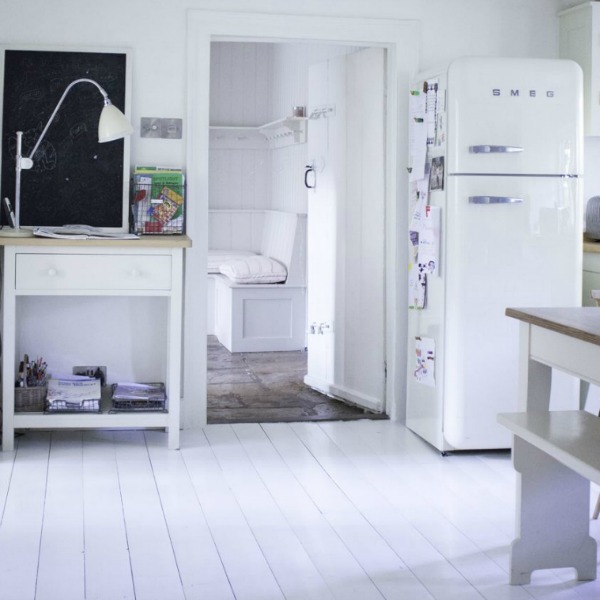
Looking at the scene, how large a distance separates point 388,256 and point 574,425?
2.29 m

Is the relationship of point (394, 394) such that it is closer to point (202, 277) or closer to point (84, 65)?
point (202, 277)

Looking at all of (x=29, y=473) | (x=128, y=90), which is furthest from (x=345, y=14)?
(x=29, y=473)

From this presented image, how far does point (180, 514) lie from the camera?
3.37m

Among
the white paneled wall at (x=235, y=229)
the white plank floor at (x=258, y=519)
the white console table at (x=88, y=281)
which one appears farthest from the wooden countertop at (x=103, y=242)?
the white paneled wall at (x=235, y=229)

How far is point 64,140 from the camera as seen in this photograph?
177 inches

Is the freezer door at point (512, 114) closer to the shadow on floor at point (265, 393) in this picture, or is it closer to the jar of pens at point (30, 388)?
the shadow on floor at point (265, 393)

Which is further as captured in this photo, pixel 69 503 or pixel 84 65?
pixel 84 65

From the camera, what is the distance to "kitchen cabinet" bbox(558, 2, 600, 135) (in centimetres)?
461

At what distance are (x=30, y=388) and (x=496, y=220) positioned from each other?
212 cm

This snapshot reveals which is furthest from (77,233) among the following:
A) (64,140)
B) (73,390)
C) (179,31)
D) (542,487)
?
(542,487)

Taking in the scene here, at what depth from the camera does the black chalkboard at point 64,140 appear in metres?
4.44

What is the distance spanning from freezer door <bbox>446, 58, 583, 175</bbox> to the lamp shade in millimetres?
1368

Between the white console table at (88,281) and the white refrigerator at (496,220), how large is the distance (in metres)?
1.15

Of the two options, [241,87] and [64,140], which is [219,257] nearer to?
[241,87]
